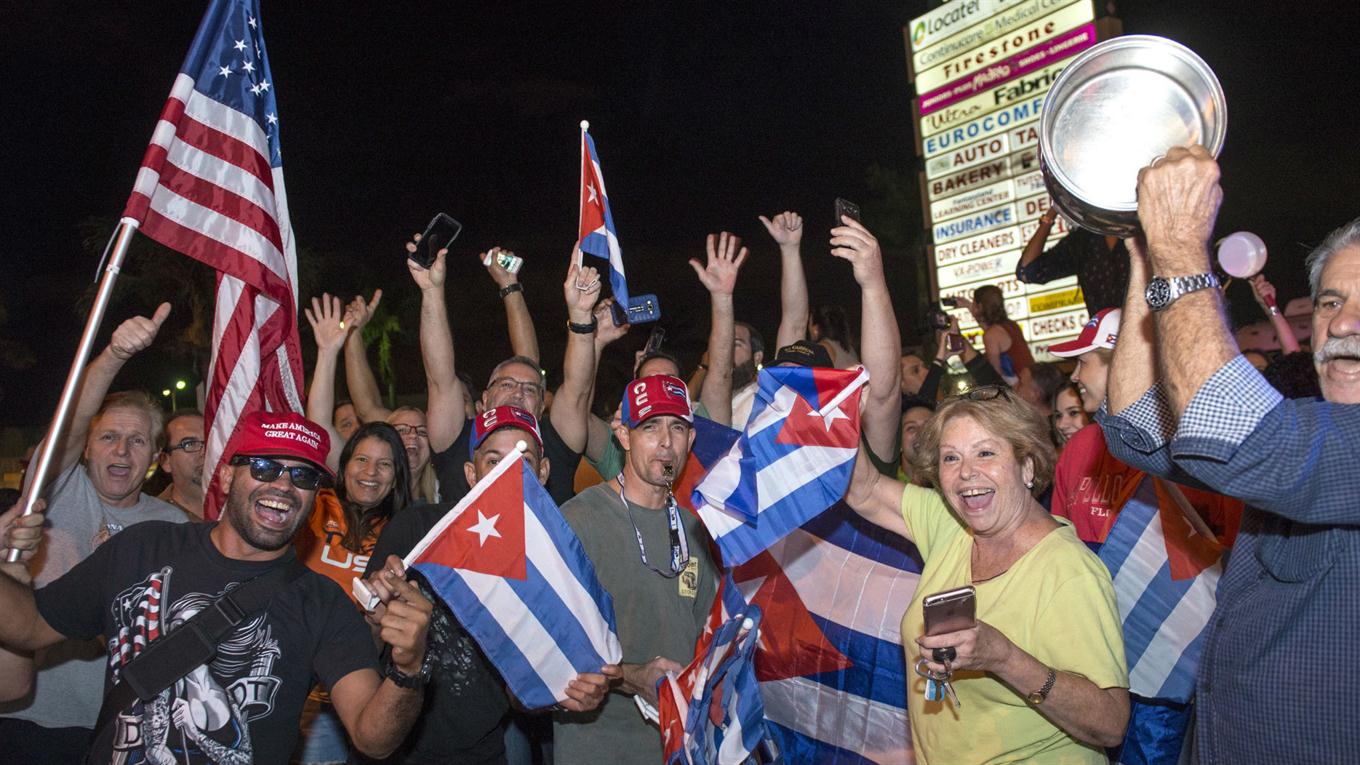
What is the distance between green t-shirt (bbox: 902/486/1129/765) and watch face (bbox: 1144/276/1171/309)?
3.50ft

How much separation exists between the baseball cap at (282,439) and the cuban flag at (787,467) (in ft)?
4.82

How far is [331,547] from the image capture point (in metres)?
5.28

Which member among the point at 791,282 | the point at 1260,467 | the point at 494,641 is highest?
the point at 791,282

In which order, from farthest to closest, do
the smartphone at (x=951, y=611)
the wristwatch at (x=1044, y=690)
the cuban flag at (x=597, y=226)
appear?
the cuban flag at (x=597, y=226), the wristwatch at (x=1044, y=690), the smartphone at (x=951, y=611)

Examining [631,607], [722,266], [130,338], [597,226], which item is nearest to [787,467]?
[631,607]

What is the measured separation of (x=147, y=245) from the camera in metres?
A: 30.6

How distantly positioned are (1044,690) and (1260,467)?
999mm

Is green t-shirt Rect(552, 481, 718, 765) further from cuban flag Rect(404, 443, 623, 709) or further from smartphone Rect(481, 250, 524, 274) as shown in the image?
smartphone Rect(481, 250, 524, 274)

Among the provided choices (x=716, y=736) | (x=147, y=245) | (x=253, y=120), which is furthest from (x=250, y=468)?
(x=147, y=245)

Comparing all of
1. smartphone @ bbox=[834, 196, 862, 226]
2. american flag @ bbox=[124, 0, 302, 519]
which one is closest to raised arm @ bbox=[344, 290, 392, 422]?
american flag @ bbox=[124, 0, 302, 519]

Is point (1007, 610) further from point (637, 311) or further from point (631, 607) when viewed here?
point (637, 311)

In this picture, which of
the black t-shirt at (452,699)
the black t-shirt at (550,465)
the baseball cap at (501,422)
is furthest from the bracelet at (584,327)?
the black t-shirt at (452,699)

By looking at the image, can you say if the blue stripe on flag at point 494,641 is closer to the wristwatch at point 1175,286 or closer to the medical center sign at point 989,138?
the wristwatch at point 1175,286

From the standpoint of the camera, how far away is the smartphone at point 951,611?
8.63 feet
